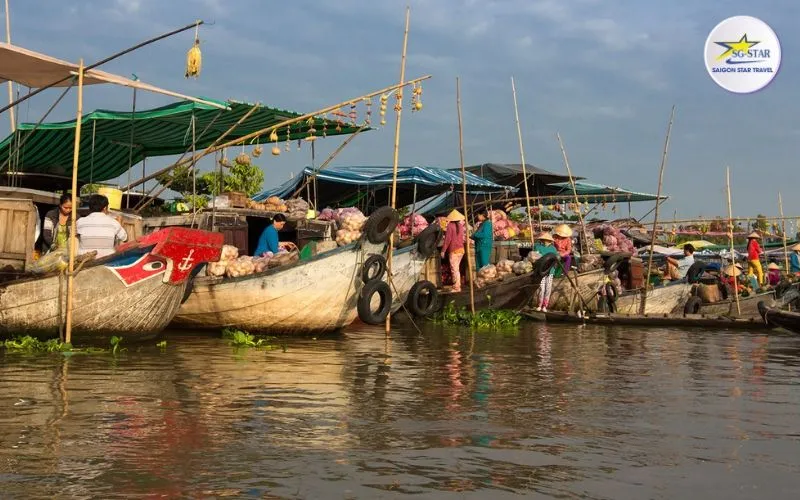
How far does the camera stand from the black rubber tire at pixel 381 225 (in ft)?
35.5

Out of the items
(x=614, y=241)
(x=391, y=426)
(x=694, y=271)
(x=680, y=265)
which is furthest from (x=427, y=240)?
(x=391, y=426)

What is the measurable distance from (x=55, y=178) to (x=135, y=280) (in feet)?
16.7

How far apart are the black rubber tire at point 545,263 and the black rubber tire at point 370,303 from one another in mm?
4047

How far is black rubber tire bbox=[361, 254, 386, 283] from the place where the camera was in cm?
1100

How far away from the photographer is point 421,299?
13.7m

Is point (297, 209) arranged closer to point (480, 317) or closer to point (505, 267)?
point (480, 317)

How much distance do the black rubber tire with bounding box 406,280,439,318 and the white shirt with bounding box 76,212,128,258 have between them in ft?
17.3

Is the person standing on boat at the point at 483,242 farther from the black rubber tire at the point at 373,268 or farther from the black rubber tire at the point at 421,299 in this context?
the black rubber tire at the point at 373,268

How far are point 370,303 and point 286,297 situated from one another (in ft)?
3.45

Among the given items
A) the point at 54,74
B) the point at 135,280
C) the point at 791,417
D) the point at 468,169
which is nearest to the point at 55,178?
the point at 54,74

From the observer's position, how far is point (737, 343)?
451 inches

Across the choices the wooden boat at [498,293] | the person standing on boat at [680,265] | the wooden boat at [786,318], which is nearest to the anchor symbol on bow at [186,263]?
the wooden boat at [498,293]

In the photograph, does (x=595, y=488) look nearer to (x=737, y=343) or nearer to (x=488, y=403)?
(x=488, y=403)

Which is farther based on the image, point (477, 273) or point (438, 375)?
point (477, 273)
